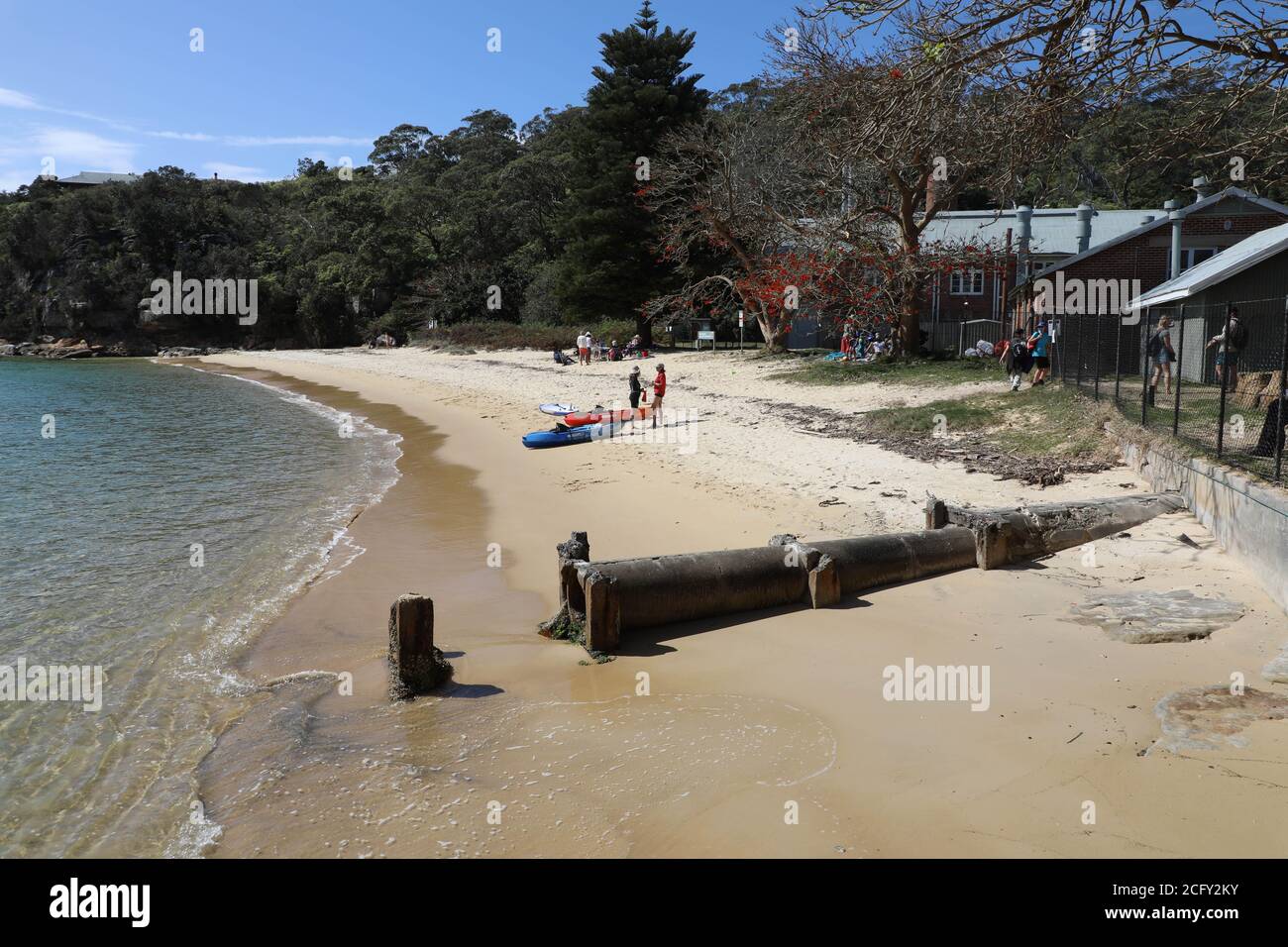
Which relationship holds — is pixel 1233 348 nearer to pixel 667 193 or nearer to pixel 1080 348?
pixel 1080 348

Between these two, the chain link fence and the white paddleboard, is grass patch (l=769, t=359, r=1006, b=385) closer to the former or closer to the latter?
the chain link fence

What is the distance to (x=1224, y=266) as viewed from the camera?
18.5m

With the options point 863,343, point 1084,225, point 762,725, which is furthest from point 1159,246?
point 762,725

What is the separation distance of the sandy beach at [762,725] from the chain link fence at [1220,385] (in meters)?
1.12

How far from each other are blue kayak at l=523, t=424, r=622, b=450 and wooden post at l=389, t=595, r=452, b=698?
1147 cm

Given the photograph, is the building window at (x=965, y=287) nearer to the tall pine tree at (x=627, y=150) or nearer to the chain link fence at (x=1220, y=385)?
the tall pine tree at (x=627, y=150)

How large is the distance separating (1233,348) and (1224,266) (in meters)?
9.97

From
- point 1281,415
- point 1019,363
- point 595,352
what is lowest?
point 1281,415

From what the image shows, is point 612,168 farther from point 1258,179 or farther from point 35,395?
point 1258,179

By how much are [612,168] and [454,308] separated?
63.1 ft

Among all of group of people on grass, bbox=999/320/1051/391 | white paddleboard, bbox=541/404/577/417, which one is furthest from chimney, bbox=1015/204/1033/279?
white paddleboard, bbox=541/404/577/417

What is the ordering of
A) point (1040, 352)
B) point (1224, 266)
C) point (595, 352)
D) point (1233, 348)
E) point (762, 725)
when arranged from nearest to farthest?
point (762, 725)
point (1233, 348)
point (1224, 266)
point (1040, 352)
point (595, 352)

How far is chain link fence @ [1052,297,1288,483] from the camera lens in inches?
342

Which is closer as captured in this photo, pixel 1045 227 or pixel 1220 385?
pixel 1220 385
